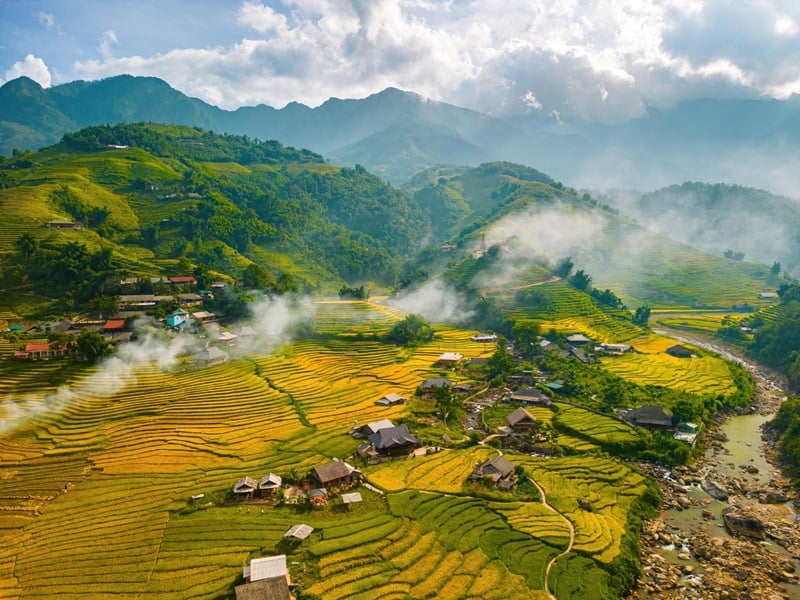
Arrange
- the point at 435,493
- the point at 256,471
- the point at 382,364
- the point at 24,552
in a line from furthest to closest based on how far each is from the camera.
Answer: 1. the point at 382,364
2. the point at 256,471
3. the point at 435,493
4. the point at 24,552

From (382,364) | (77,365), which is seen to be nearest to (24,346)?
(77,365)

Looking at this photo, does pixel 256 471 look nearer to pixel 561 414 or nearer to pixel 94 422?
pixel 94 422

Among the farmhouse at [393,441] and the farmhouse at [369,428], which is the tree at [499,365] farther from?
the farmhouse at [393,441]

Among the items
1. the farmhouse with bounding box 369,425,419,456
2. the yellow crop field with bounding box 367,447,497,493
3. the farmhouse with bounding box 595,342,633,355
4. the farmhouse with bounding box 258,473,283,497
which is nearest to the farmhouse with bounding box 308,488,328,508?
the farmhouse with bounding box 258,473,283,497

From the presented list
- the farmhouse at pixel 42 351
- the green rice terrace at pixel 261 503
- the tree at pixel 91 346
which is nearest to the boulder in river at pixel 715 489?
the green rice terrace at pixel 261 503

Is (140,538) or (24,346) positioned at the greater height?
(24,346)

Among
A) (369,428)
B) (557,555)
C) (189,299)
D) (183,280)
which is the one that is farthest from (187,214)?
(557,555)

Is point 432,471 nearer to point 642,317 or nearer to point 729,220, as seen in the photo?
point 642,317
